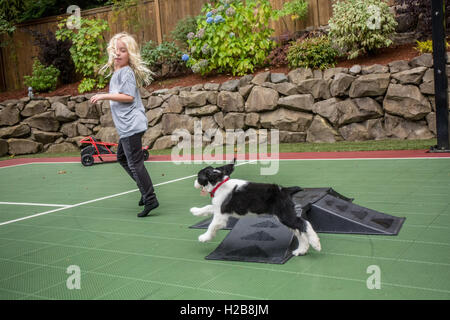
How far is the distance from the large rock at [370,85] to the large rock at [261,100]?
213 cm

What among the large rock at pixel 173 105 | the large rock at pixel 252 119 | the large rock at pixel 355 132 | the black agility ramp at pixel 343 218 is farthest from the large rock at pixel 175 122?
the black agility ramp at pixel 343 218

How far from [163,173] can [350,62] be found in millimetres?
6506

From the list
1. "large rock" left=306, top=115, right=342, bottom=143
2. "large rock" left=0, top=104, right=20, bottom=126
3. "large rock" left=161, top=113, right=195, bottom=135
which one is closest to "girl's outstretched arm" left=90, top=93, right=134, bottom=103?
"large rock" left=306, top=115, right=342, bottom=143

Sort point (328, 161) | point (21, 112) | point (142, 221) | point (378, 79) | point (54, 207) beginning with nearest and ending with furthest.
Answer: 1. point (142, 221)
2. point (54, 207)
3. point (328, 161)
4. point (378, 79)
5. point (21, 112)

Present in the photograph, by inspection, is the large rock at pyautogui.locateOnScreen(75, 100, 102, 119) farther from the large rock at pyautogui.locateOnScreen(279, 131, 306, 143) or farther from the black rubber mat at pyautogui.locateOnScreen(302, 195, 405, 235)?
the black rubber mat at pyautogui.locateOnScreen(302, 195, 405, 235)

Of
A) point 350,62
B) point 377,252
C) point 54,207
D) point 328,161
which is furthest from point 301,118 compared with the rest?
point 377,252

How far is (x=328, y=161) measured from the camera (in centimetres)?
916

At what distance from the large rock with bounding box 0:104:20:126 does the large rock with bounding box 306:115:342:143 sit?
10078 mm

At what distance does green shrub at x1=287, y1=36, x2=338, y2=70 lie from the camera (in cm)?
1281

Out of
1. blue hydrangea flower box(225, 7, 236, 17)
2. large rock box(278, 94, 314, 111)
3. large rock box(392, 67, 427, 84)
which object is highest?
blue hydrangea flower box(225, 7, 236, 17)

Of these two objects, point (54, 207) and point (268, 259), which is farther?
point (54, 207)

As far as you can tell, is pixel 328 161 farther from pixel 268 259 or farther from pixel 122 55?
pixel 268 259

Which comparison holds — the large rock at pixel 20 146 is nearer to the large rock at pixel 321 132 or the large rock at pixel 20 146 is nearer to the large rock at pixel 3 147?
the large rock at pixel 3 147

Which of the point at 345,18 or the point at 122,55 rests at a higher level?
the point at 345,18
